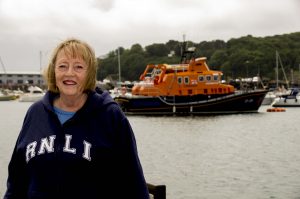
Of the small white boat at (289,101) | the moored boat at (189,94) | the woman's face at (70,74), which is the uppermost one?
the woman's face at (70,74)

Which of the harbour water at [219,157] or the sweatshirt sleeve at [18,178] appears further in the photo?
the harbour water at [219,157]

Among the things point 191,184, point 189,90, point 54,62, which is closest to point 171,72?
point 189,90

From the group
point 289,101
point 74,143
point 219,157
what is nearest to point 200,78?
point 289,101

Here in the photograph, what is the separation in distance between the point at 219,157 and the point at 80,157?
23765 millimetres

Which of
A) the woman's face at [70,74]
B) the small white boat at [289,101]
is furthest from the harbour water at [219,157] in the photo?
the small white boat at [289,101]

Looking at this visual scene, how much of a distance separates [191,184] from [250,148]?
12957 mm

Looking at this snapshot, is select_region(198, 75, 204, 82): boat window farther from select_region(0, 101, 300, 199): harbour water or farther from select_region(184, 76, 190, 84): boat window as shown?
select_region(0, 101, 300, 199): harbour water

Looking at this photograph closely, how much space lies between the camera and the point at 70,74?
341cm

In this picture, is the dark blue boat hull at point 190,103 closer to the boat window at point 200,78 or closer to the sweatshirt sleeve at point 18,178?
the boat window at point 200,78

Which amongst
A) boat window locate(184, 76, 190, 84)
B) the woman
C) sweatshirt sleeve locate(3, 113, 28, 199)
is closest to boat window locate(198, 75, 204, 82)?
boat window locate(184, 76, 190, 84)

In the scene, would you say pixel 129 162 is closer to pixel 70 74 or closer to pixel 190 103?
pixel 70 74

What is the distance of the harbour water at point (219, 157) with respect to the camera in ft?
58.0

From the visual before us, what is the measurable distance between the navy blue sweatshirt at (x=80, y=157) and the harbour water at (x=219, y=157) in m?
13.1

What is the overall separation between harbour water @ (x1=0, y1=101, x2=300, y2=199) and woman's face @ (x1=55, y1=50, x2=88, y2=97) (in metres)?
13.2
